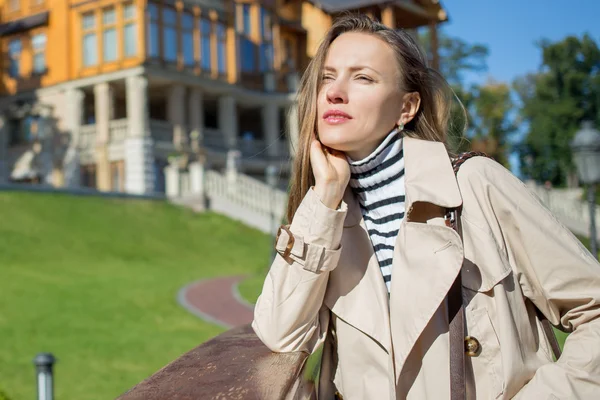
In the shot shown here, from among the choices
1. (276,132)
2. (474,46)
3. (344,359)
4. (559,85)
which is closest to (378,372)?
(344,359)

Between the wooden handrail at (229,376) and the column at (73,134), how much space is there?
28.0 metres

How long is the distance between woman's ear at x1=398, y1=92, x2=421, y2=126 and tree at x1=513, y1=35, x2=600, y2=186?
39.8 metres

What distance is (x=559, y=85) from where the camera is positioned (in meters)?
41.0

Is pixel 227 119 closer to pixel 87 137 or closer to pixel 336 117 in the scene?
pixel 87 137

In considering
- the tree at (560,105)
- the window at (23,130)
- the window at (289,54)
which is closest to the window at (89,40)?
the window at (23,130)

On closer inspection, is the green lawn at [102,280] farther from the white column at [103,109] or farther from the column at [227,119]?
the column at [227,119]

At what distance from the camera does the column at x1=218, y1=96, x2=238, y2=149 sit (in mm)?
31375

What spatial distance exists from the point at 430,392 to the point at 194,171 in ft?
72.7

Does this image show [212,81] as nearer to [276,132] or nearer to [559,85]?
[276,132]

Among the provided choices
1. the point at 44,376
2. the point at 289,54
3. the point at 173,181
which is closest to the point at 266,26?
the point at 289,54

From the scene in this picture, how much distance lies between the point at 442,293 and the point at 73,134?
29.2 metres

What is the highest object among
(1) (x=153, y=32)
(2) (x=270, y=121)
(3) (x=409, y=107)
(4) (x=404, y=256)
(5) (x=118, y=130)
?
(1) (x=153, y=32)

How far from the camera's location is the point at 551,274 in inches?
74.1

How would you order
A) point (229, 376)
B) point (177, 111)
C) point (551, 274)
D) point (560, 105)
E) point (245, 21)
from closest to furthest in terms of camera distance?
point (229, 376) < point (551, 274) < point (177, 111) < point (245, 21) < point (560, 105)
